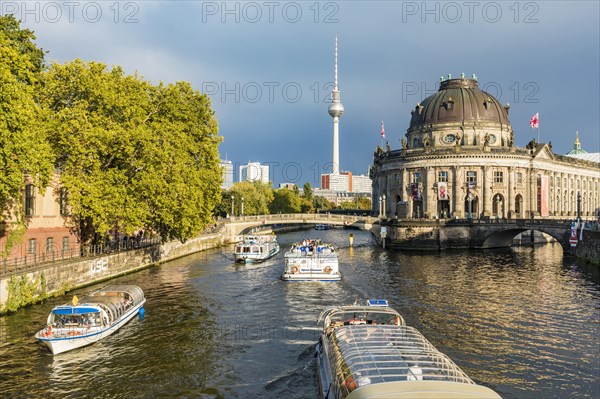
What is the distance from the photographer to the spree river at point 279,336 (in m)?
23.9

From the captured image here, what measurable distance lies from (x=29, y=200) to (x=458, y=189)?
83.1 meters

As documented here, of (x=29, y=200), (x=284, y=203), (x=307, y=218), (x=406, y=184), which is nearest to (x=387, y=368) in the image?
(x=29, y=200)

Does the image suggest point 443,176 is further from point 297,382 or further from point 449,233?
point 297,382

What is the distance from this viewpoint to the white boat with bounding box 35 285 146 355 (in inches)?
1082

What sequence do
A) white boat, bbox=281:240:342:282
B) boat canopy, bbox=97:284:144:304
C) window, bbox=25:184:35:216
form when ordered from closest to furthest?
1. boat canopy, bbox=97:284:144:304
2. window, bbox=25:184:35:216
3. white boat, bbox=281:240:342:282

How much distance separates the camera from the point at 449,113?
396ft

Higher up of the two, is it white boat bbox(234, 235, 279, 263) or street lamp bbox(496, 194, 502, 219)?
street lamp bbox(496, 194, 502, 219)

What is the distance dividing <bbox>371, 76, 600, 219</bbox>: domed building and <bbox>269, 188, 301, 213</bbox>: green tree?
4398cm

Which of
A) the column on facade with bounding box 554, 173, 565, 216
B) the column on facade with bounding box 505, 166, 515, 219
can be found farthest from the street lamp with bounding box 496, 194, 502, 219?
the column on facade with bounding box 554, 173, 565, 216

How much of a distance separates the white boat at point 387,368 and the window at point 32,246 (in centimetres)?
3136

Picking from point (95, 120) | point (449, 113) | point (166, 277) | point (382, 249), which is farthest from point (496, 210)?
point (95, 120)

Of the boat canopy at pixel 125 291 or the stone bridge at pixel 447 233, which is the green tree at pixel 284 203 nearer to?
the stone bridge at pixel 447 233

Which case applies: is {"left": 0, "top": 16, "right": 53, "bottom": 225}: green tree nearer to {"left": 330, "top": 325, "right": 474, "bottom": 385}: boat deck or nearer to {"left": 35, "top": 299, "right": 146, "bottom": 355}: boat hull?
{"left": 35, "top": 299, "right": 146, "bottom": 355}: boat hull

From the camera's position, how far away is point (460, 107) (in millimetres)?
120000
